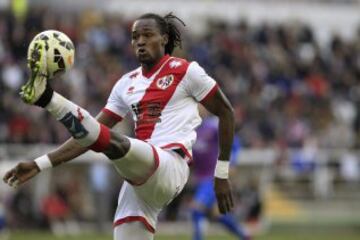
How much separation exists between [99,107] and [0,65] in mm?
2170

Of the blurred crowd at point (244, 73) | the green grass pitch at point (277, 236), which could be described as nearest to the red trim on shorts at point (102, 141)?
the green grass pitch at point (277, 236)

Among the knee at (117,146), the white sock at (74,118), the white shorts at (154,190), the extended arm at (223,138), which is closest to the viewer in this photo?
the white sock at (74,118)

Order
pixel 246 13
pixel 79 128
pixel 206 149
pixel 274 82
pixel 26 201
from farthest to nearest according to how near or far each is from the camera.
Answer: pixel 246 13 → pixel 274 82 → pixel 26 201 → pixel 206 149 → pixel 79 128

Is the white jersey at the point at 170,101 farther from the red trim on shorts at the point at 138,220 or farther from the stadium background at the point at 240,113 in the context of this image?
the stadium background at the point at 240,113

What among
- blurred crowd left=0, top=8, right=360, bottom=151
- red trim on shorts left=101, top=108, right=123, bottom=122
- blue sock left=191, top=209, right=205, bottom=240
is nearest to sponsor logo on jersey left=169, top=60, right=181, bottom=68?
red trim on shorts left=101, top=108, right=123, bottom=122

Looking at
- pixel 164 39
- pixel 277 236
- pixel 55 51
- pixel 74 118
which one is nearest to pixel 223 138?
pixel 164 39

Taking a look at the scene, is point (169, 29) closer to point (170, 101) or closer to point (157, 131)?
point (170, 101)

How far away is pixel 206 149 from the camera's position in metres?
14.0

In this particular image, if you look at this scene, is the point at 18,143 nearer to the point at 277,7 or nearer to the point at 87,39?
the point at 87,39

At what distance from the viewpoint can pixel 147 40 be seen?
329 inches

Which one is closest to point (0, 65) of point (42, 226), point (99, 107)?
point (99, 107)

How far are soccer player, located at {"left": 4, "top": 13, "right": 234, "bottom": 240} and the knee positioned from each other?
0.79ft

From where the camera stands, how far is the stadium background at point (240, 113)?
1966cm

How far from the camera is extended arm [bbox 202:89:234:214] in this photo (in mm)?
8258
